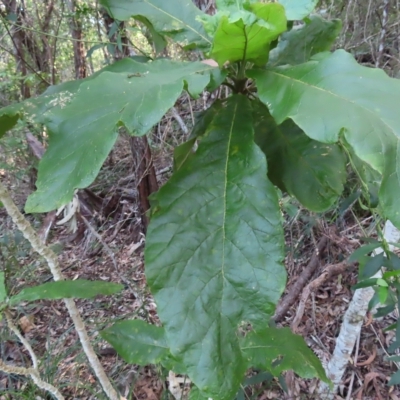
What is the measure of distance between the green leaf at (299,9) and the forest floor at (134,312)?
42.5 inches

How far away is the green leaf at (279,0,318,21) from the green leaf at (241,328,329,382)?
31.8 inches

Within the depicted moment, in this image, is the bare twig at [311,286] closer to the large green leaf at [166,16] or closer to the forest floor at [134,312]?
the forest floor at [134,312]

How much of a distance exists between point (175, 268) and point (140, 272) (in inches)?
82.1

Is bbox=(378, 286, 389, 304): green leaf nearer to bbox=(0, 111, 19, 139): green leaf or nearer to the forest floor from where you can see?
the forest floor

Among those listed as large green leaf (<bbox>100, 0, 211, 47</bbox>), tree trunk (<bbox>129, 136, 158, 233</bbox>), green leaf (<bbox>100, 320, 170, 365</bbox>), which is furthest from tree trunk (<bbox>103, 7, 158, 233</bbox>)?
large green leaf (<bbox>100, 0, 211, 47</bbox>)

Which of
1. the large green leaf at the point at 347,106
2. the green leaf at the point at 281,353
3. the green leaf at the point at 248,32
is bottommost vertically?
the green leaf at the point at 281,353

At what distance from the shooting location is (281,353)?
3.66ft

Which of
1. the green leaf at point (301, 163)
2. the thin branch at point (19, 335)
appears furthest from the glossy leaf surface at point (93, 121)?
the thin branch at point (19, 335)

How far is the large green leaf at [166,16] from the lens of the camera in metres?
0.91

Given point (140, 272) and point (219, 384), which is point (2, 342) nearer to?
point (140, 272)

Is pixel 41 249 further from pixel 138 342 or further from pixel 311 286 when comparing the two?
pixel 311 286

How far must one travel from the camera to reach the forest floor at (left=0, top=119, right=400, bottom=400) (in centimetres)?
175

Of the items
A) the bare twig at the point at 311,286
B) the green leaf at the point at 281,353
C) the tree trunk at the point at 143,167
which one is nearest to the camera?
the green leaf at the point at 281,353

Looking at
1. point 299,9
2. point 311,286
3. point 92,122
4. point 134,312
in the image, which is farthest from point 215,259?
point 134,312
